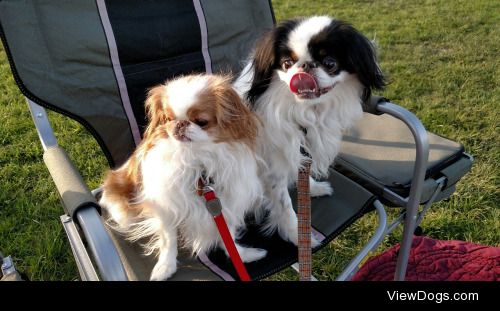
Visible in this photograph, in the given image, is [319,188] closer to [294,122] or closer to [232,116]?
[294,122]

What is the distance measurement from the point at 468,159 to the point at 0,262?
1740mm

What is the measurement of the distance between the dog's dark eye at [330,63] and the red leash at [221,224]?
55 cm

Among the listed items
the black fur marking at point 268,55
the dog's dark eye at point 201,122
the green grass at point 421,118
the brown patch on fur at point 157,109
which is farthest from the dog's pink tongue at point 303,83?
the green grass at point 421,118

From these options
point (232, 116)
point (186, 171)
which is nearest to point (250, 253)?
point (186, 171)

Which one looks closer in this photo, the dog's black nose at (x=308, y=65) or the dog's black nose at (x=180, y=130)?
the dog's black nose at (x=180, y=130)

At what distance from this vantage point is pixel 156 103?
1.31 m

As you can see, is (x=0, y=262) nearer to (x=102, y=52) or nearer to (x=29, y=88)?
(x=29, y=88)

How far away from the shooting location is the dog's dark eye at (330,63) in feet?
4.59

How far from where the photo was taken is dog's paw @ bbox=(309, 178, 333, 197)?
1798 millimetres

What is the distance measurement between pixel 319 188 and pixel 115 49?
104cm

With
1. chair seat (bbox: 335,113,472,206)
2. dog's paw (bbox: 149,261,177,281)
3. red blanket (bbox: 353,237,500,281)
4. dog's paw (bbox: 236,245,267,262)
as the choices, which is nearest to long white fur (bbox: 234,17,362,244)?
dog's paw (bbox: 236,245,267,262)

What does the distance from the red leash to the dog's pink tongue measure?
420 millimetres
